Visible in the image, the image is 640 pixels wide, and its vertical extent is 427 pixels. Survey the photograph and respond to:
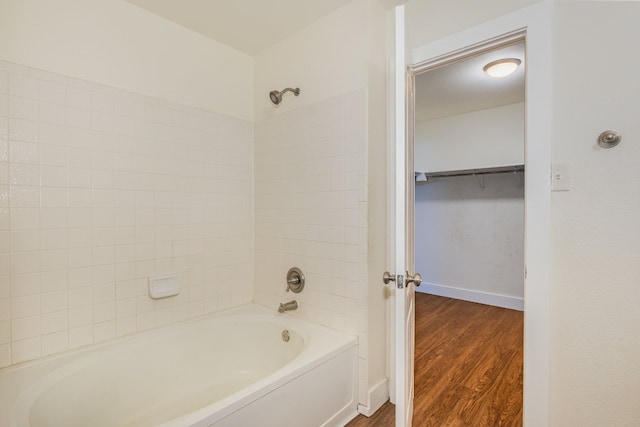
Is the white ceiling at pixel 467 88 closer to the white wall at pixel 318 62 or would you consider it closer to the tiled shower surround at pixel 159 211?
the white wall at pixel 318 62

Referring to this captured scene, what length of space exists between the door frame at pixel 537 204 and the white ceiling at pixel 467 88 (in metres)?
1.00

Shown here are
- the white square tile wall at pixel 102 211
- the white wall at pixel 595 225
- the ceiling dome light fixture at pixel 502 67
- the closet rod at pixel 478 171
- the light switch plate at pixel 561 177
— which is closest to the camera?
the white wall at pixel 595 225

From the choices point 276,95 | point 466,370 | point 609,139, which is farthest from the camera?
point 466,370

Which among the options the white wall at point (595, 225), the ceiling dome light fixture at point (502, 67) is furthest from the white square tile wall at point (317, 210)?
the ceiling dome light fixture at point (502, 67)

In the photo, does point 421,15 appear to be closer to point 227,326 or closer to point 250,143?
point 250,143

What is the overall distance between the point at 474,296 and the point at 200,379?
3317mm

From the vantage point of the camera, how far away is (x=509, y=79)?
283 cm

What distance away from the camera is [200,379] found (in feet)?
5.97

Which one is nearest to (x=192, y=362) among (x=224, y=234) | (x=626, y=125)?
(x=224, y=234)

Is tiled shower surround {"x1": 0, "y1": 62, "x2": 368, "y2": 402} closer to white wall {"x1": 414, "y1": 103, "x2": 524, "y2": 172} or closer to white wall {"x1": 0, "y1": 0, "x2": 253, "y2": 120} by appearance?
white wall {"x1": 0, "y1": 0, "x2": 253, "y2": 120}

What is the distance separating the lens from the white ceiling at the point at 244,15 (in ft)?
5.70

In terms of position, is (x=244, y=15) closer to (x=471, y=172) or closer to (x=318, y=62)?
(x=318, y=62)

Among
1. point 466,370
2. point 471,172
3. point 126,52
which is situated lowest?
point 466,370

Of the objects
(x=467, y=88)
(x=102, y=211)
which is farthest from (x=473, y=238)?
(x=102, y=211)
